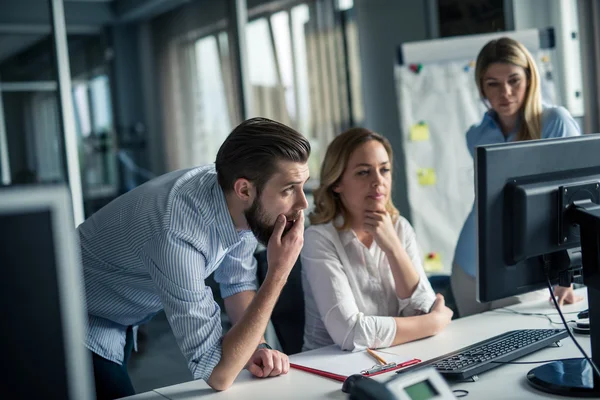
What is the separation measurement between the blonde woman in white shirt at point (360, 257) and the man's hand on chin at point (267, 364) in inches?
8.8

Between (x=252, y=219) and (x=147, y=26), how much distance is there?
6.75 meters

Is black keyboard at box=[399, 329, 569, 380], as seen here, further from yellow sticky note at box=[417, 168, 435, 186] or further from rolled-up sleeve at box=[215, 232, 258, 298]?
yellow sticky note at box=[417, 168, 435, 186]

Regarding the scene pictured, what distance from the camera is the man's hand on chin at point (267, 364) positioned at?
58.4 inches

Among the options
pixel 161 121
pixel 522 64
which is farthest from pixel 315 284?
pixel 161 121

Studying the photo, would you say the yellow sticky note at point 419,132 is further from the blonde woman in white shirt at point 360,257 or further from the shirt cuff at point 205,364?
the shirt cuff at point 205,364

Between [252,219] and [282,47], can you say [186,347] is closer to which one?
[252,219]

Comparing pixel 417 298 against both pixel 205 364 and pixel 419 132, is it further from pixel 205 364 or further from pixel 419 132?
pixel 419 132

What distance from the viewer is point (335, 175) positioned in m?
1.99

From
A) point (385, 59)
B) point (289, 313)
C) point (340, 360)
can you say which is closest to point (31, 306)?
point (340, 360)

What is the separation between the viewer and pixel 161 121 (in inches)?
303

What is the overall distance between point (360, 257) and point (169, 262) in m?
0.72

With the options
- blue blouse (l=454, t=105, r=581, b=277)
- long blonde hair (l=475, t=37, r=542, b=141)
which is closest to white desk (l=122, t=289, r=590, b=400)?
blue blouse (l=454, t=105, r=581, b=277)

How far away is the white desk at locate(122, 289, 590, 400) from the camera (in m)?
1.30

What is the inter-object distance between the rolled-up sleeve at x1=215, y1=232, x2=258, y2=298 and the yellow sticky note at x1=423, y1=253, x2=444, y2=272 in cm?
204
